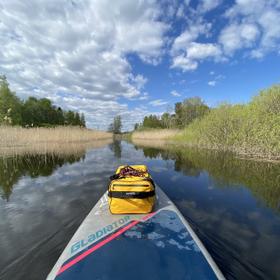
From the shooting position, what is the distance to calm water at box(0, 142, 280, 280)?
7.86 feet

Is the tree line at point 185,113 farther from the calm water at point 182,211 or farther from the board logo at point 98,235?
the board logo at point 98,235

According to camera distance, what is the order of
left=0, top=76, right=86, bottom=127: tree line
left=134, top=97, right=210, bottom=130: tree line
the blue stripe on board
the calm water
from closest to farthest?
the blue stripe on board → the calm water → left=0, top=76, right=86, bottom=127: tree line → left=134, top=97, right=210, bottom=130: tree line

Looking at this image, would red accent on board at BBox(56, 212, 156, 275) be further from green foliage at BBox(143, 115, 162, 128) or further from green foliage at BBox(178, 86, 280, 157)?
green foliage at BBox(143, 115, 162, 128)

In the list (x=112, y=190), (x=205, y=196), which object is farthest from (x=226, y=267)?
(x=205, y=196)

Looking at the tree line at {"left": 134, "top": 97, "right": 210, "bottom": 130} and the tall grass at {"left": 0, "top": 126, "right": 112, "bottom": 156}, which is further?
the tree line at {"left": 134, "top": 97, "right": 210, "bottom": 130}

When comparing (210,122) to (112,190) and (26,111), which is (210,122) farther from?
(26,111)

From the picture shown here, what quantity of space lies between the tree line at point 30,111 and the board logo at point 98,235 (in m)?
30.7

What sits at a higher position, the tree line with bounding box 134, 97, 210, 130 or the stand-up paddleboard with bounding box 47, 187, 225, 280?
the tree line with bounding box 134, 97, 210, 130

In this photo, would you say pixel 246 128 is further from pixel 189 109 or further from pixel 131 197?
pixel 189 109

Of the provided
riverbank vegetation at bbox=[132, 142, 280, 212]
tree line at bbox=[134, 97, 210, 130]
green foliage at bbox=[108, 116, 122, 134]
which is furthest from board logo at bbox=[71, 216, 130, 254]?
green foliage at bbox=[108, 116, 122, 134]

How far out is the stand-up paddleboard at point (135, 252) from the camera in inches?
71.5

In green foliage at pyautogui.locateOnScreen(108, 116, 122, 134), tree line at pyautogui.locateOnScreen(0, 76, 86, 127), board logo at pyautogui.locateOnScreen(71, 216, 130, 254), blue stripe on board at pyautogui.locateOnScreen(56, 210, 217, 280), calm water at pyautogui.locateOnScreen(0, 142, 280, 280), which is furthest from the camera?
green foliage at pyautogui.locateOnScreen(108, 116, 122, 134)

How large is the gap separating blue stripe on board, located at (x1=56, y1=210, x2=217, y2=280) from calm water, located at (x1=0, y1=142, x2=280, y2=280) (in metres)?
0.51

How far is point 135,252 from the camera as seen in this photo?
214 cm
